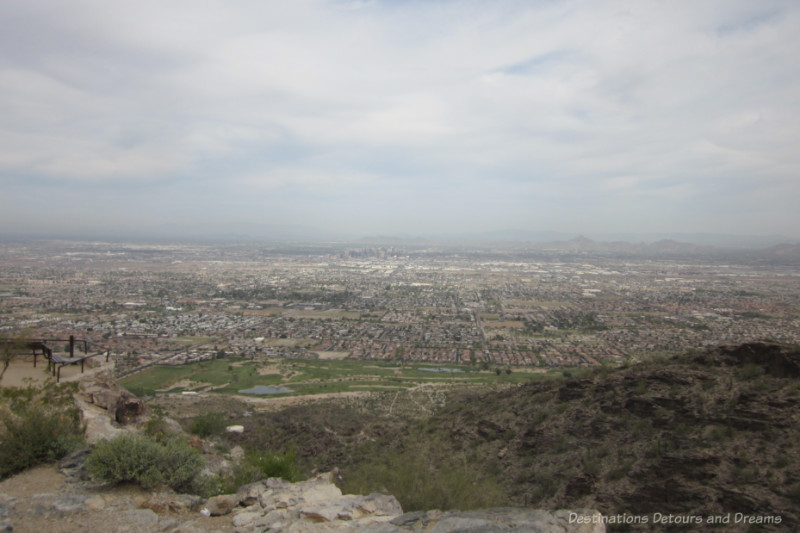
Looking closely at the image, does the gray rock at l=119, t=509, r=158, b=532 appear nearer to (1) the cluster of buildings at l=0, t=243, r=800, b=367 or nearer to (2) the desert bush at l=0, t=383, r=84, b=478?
(2) the desert bush at l=0, t=383, r=84, b=478

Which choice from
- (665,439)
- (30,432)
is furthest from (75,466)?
(665,439)

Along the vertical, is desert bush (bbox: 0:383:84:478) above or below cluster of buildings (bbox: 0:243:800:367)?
above

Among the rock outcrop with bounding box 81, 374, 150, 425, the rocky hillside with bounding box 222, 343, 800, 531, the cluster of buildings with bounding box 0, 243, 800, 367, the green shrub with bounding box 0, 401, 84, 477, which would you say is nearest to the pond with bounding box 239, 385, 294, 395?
the cluster of buildings with bounding box 0, 243, 800, 367

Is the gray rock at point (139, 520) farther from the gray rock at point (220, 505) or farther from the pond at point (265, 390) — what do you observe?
the pond at point (265, 390)

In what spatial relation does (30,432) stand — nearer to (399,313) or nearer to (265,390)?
(265,390)

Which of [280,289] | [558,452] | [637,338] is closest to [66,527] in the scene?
[558,452]

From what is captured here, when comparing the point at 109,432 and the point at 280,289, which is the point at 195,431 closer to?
the point at 109,432

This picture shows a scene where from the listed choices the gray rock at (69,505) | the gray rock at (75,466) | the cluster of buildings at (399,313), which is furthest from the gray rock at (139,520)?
the cluster of buildings at (399,313)
